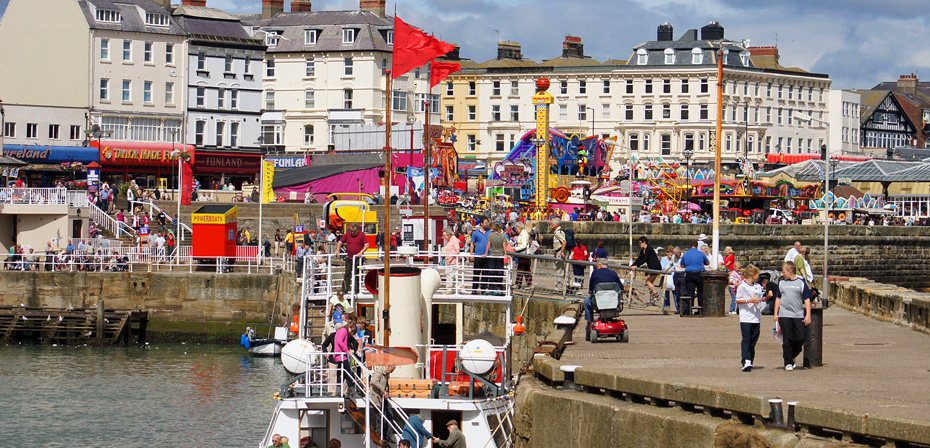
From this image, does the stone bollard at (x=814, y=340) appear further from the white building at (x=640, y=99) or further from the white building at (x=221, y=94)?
the white building at (x=640, y=99)

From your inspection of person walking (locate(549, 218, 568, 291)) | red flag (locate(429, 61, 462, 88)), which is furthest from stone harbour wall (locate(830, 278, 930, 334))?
red flag (locate(429, 61, 462, 88))

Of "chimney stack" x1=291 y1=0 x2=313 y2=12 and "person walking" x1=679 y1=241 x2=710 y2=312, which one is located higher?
"chimney stack" x1=291 y1=0 x2=313 y2=12

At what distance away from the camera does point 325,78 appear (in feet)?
251

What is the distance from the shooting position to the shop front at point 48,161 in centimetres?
5859

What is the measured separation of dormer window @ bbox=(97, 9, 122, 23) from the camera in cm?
6471

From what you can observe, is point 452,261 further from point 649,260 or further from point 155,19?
point 155,19

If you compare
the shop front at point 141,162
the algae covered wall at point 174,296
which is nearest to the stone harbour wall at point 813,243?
the algae covered wall at point 174,296

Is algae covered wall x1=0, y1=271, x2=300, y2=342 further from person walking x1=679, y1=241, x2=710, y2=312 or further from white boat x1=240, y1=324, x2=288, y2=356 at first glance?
person walking x1=679, y1=241, x2=710, y2=312

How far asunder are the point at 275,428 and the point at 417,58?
10.7m

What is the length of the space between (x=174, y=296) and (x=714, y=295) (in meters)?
21.7

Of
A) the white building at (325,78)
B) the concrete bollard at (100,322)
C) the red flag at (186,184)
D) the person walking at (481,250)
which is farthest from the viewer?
the white building at (325,78)

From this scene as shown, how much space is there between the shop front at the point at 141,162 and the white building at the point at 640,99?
3535 cm

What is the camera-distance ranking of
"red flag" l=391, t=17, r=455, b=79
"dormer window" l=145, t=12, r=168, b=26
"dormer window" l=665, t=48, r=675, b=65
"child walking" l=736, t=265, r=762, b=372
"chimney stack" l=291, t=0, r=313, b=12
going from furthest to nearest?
"dormer window" l=665, t=48, r=675, b=65 → "chimney stack" l=291, t=0, r=313, b=12 → "dormer window" l=145, t=12, r=168, b=26 → "red flag" l=391, t=17, r=455, b=79 → "child walking" l=736, t=265, r=762, b=372

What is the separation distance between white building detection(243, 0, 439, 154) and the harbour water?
39.5m
